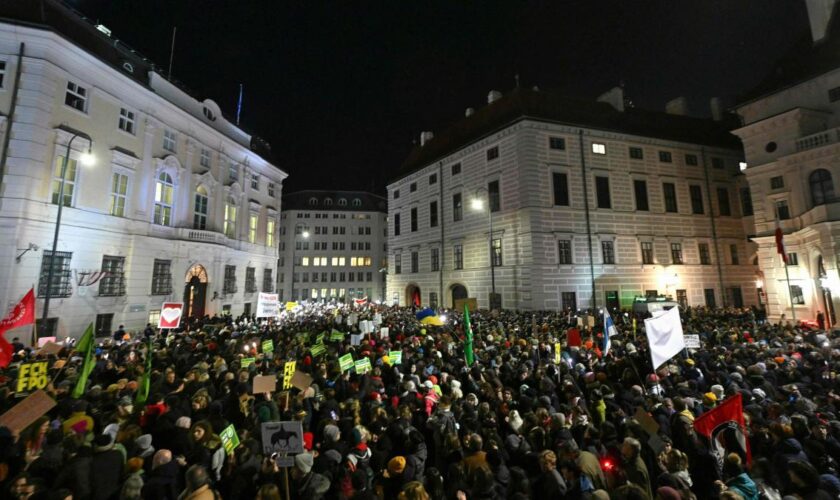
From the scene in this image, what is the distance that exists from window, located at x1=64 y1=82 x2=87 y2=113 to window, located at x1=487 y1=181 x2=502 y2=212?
27.4 metres

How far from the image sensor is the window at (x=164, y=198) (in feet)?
82.7

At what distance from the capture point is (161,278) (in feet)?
81.4

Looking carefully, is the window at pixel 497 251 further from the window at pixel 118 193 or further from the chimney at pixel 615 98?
the window at pixel 118 193

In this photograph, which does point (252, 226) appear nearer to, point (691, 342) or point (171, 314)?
point (171, 314)

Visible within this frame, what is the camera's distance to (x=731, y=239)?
3525 cm

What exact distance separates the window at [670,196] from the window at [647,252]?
13.6 feet

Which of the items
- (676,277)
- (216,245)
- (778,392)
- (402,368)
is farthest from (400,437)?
(676,277)

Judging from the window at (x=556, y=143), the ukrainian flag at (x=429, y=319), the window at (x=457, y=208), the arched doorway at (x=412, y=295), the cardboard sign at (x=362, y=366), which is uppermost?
the window at (x=556, y=143)

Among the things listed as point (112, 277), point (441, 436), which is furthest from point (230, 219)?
point (441, 436)

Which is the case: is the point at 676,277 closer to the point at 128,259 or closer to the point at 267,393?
the point at 267,393

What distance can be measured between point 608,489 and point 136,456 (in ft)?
21.8

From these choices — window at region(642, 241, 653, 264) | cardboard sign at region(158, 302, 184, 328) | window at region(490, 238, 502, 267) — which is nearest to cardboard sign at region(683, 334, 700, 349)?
cardboard sign at region(158, 302, 184, 328)

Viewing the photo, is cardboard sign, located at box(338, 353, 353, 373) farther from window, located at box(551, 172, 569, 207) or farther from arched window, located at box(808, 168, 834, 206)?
arched window, located at box(808, 168, 834, 206)

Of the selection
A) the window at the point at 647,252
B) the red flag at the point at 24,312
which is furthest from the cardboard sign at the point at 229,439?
the window at the point at 647,252
